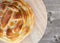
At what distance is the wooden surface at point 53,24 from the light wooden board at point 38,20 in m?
0.06

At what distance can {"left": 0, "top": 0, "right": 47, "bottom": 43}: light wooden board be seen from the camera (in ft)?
3.35

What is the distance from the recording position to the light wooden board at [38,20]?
1.02 meters

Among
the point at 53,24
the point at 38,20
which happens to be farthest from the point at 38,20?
→ the point at 53,24

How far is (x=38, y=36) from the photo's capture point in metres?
1.03

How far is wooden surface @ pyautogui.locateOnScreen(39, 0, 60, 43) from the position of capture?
1082mm

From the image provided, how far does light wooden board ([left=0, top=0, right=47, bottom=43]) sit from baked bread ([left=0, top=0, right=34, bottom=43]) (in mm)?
26

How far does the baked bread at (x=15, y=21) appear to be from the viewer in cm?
99

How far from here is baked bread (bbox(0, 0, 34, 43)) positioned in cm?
99

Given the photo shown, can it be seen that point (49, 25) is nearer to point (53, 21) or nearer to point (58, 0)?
point (53, 21)

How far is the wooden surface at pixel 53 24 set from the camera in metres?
1.08

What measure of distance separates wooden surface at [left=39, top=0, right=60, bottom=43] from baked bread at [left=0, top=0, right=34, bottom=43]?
0.11m

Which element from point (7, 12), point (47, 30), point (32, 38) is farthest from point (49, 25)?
point (7, 12)

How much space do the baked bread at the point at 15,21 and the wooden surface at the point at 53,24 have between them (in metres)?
0.11

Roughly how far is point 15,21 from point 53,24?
215 mm
